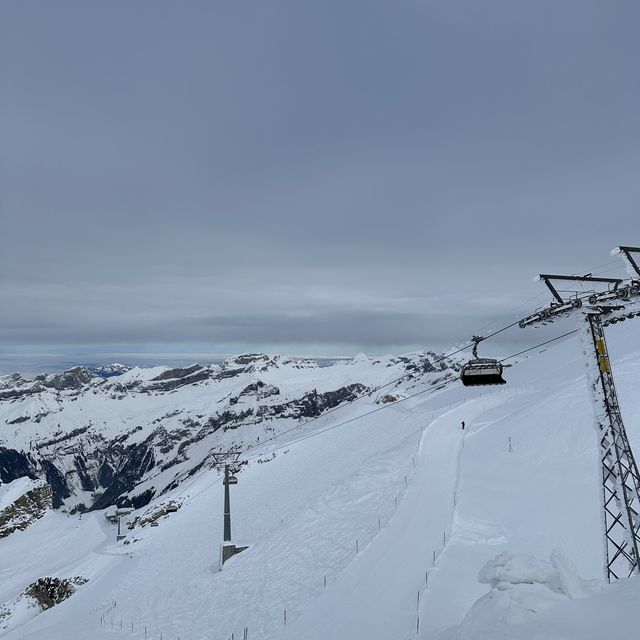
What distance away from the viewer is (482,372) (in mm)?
15453

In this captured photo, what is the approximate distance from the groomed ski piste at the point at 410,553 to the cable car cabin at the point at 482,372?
5.25 meters

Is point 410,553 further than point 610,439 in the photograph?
Yes

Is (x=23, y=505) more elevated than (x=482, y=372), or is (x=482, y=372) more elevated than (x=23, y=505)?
(x=482, y=372)

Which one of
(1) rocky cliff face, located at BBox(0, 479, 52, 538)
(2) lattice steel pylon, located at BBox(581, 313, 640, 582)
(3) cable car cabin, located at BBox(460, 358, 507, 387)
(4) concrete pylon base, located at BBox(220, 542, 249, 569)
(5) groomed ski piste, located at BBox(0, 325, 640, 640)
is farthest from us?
(1) rocky cliff face, located at BBox(0, 479, 52, 538)

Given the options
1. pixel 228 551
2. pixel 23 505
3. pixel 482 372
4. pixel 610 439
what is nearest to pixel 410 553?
pixel 482 372

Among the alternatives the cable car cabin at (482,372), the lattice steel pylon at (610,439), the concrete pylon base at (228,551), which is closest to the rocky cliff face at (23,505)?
the concrete pylon base at (228,551)

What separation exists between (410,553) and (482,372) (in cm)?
959

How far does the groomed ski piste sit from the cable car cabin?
207 inches

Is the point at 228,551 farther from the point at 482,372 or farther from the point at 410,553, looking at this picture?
the point at 482,372

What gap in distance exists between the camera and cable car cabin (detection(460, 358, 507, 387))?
1533 cm

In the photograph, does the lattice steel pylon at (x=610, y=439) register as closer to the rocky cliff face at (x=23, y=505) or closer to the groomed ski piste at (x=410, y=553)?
the groomed ski piste at (x=410, y=553)

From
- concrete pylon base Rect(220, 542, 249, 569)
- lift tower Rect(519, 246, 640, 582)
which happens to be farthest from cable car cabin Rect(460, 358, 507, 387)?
concrete pylon base Rect(220, 542, 249, 569)

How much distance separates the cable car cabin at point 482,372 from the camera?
15328mm

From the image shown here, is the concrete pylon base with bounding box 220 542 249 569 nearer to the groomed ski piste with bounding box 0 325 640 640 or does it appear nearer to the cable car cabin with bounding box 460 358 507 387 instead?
the groomed ski piste with bounding box 0 325 640 640
